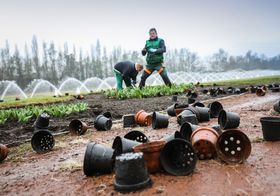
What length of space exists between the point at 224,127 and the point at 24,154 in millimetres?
3416

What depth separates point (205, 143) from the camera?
3.98m

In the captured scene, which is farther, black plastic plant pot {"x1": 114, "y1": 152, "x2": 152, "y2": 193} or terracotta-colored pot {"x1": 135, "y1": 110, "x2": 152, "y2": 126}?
terracotta-colored pot {"x1": 135, "y1": 110, "x2": 152, "y2": 126}

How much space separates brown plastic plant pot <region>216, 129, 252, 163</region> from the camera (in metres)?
3.78

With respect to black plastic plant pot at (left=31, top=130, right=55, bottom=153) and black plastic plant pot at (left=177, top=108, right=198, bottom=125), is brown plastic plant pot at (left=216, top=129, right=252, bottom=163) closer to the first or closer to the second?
black plastic plant pot at (left=177, top=108, right=198, bottom=125)

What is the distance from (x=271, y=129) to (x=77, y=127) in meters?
3.98

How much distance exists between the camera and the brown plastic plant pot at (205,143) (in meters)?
3.96

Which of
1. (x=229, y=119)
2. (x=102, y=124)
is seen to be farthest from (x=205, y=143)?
(x=102, y=124)

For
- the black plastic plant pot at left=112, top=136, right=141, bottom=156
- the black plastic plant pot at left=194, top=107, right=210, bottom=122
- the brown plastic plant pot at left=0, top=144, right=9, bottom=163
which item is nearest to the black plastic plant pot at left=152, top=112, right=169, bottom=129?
the black plastic plant pot at left=194, top=107, right=210, bottom=122

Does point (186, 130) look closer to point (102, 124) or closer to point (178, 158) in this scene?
point (178, 158)

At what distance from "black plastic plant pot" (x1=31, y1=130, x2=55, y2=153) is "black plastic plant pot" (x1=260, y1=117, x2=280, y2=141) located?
11.0 ft

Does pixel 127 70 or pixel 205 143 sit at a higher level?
pixel 127 70

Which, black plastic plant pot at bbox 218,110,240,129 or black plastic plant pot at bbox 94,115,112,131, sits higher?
black plastic plant pot at bbox 218,110,240,129

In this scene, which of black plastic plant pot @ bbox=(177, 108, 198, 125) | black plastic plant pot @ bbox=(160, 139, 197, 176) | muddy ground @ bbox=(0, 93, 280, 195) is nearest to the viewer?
muddy ground @ bbox=(0, 93, 280, 195)

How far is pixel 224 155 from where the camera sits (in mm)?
3809
